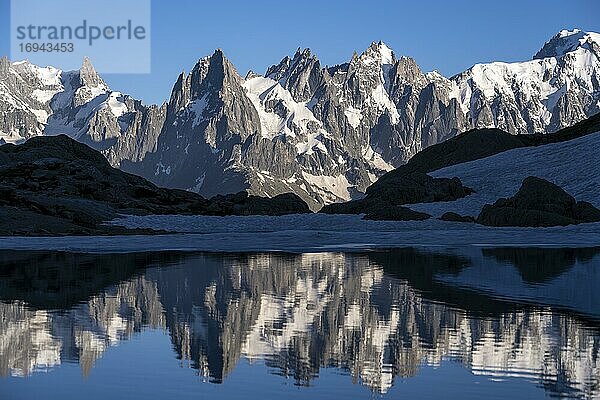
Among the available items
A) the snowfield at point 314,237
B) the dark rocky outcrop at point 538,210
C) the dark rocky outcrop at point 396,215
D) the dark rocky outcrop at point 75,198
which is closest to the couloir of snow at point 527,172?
the dark rocky outcrop at point 396,215

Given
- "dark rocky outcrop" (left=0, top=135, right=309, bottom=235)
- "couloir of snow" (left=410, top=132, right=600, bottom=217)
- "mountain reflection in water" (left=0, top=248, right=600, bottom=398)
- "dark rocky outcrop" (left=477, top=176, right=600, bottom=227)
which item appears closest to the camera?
"mountain reflection in water" (left=0, top=248, right=600, bottom=398)

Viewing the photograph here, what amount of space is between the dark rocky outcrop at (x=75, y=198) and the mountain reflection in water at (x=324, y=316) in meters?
31.7

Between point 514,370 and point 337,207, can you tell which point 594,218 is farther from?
point 514,370

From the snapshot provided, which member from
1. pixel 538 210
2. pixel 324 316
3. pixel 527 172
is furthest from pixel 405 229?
pixel 324 316

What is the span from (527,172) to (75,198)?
5380cm

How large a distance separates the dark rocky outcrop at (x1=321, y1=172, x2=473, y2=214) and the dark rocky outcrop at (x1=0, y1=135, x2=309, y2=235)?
8858 mm

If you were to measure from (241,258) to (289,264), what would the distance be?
5312mm

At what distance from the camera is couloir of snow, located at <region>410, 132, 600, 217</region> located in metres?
91.1

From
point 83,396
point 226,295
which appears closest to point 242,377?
point 83,396

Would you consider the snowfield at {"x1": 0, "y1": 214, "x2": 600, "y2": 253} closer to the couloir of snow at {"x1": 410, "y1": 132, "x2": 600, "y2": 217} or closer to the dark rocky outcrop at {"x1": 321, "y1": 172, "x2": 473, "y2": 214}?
the couloir of snow at {"x1": 410, "y1": 132, "x2": 600, "y2": 217}

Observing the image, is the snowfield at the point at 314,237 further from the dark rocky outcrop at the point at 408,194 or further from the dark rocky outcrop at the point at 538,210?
the dark rocky outcrop at the point at 408,194

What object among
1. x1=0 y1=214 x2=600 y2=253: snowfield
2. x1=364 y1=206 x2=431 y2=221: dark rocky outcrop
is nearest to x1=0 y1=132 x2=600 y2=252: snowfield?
x1=0 y1=214 x2=600 y2=253: snowfield

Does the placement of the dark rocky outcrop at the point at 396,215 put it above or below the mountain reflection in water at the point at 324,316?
above

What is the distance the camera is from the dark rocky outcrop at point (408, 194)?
319ft
